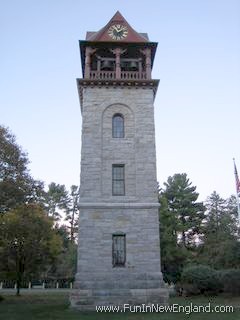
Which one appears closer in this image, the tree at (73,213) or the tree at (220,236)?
the tree at (220,236)

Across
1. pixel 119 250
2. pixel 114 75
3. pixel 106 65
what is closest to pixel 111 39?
pixel 106 65

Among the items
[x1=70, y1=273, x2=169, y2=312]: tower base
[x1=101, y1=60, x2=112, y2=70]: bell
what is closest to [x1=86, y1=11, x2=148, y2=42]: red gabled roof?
[x1=101, y1=60, x2=112, y2=70]: bell

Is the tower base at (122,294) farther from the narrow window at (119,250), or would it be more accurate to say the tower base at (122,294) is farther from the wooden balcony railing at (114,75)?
the wooden balcony railing at (114,75)

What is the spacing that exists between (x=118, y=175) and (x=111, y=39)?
931 centimetres

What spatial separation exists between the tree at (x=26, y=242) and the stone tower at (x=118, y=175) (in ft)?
14.4

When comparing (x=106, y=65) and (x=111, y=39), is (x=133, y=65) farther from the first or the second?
(x=111, y=39)

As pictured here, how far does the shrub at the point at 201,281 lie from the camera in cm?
2739

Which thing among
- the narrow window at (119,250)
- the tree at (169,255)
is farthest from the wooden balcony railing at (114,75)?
the tree at (169,255)

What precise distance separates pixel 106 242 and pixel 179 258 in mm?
19195

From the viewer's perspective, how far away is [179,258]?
1484 inches

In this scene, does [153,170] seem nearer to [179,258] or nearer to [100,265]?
[100,265]

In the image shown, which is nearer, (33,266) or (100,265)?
(100,265)

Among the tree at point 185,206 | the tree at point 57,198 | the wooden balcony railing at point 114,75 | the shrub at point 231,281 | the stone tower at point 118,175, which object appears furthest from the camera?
the tree at point 57,198

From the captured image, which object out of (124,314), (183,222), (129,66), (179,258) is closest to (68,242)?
(183,222)
